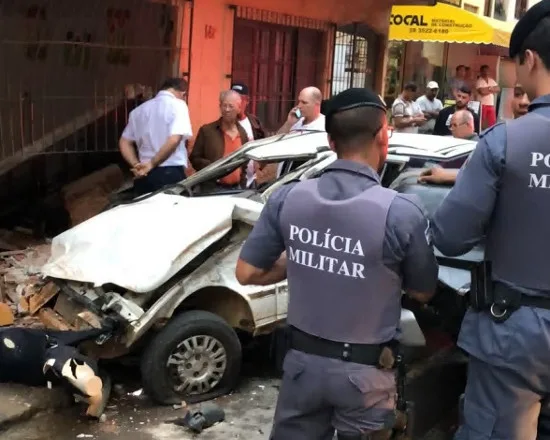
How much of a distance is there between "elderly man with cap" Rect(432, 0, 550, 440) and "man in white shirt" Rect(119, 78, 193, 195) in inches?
167

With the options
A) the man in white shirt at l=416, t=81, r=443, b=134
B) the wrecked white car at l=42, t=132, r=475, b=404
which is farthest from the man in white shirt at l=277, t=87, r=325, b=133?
the man in white shirt at l=416, t=81, r=443, b=134

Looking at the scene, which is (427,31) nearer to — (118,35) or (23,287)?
(118,35)

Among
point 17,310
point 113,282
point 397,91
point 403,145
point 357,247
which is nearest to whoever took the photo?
point 357,247

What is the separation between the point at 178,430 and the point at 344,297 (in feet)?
7.35

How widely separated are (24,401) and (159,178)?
2683 mm

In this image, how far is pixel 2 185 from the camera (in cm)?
766

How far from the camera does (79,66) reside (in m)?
7.95

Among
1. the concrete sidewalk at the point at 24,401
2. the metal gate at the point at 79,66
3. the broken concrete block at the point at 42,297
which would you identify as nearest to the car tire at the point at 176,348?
the concrete sidewalk at the point at 24,401

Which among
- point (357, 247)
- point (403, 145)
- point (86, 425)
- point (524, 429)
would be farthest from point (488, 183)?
point (86, 425)

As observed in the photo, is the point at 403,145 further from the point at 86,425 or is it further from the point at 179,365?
the point at 86,425

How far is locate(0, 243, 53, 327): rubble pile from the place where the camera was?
15.7ft

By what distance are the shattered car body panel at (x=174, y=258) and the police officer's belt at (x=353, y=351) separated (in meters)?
1.93

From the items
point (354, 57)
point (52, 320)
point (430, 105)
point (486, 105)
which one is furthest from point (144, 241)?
point (430, 105)

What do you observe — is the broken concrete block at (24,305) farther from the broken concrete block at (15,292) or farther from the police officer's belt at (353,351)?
the police officer's belt at (353,351)
